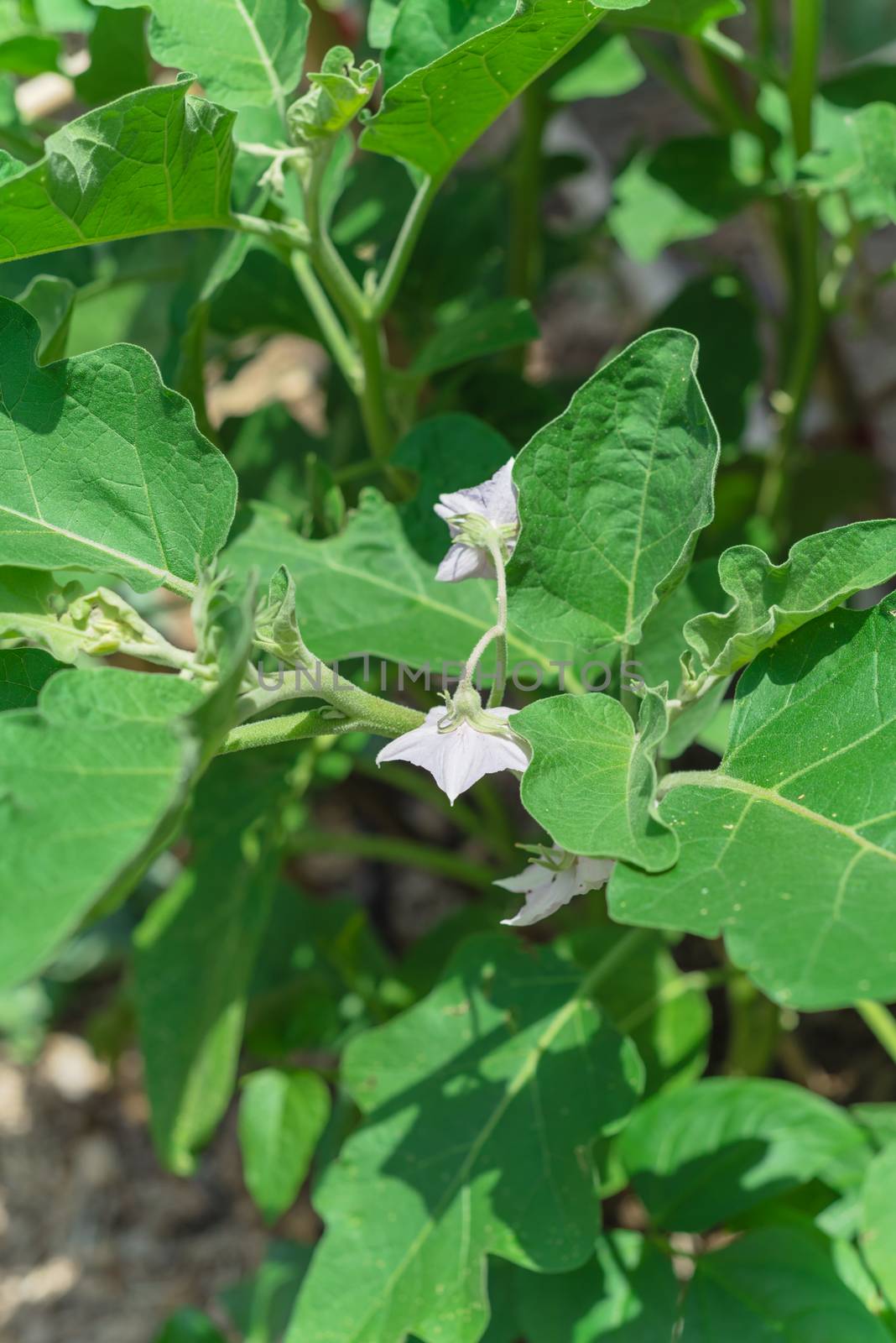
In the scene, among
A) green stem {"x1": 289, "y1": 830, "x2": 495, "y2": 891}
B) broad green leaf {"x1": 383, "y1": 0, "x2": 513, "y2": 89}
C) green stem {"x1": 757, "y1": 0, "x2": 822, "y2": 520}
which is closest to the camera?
broad green leaf {"x1": 383, "y1": 0, "x2": 513, "y2": 89}

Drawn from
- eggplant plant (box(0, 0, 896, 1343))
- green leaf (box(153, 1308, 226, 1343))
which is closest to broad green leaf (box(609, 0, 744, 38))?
eggplant plant (box(0, 0, 896, 1343))

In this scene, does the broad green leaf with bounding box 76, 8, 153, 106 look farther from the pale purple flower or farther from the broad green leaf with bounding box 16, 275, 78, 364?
the pale purple flower

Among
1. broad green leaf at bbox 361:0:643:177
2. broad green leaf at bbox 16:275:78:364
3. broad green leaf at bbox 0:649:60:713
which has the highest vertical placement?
broad green leaf at bbox 361:0:643:177

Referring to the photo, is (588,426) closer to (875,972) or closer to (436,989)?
(875,972)

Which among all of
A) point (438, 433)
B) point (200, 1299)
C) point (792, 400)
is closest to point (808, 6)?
point (792, 400)

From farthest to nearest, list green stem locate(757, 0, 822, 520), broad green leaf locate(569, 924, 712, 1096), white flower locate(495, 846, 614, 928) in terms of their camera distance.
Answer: broad green leaf locate(569, 924, 712, 1096), green stem locate(757, 0, 822, 520), white flower locate(495, 846, 614, 928)

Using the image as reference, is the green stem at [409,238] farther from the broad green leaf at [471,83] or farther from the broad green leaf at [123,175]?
the broad green leaf at [123,175]
